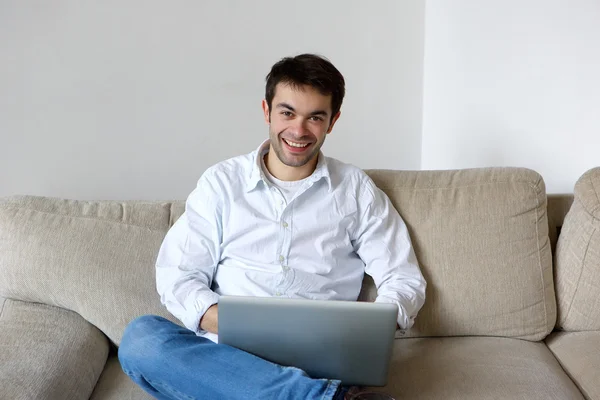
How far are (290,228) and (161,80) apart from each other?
997 mm

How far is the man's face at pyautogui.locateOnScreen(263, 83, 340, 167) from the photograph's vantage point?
194cm

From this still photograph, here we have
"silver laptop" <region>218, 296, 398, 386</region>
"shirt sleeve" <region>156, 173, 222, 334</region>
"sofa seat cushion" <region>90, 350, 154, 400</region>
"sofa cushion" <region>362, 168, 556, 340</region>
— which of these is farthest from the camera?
"sofa cushion" <region>362, 168, 556, 340</region>

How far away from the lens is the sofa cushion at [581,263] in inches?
83.4

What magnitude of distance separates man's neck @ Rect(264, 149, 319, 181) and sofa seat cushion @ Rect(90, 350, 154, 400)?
2.21ft

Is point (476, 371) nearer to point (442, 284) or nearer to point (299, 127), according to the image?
point (442, 284)

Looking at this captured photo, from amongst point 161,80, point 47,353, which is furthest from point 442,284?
point 161,80

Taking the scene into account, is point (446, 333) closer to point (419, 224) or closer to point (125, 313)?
point (419, 224)

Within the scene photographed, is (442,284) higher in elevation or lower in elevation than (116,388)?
higher

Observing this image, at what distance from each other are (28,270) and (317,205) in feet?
2.64

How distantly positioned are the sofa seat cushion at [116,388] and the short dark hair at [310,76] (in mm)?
828

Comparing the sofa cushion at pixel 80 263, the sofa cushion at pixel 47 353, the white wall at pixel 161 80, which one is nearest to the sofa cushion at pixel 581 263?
the white wall at pixel 161 80

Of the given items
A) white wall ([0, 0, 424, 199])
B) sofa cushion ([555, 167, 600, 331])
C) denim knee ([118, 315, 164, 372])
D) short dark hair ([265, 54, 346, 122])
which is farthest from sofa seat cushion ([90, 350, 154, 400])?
sofa cushion ([555, 167, 600, 331])

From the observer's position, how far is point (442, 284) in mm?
2107

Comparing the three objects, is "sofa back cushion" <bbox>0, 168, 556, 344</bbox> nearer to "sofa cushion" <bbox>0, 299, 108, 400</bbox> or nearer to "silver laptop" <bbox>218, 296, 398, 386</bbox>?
"sofa cushion" <bbox>0, 299, 108, 400</bbox>
